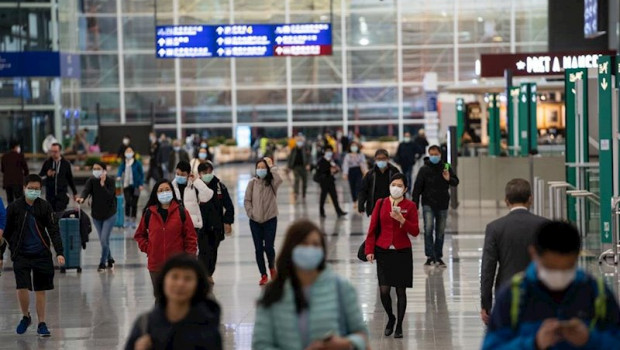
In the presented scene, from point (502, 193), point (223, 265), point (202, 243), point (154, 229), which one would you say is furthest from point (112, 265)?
point (502, 193)

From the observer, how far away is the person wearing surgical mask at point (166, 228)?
38.1 feet

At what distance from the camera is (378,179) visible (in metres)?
16.4

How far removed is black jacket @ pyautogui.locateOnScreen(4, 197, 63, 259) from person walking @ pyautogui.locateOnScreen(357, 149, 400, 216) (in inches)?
192

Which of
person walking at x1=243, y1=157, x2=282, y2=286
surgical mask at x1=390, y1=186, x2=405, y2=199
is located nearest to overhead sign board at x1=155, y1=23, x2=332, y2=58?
person walking at x1=243, y1=157, x2=282, y2=286

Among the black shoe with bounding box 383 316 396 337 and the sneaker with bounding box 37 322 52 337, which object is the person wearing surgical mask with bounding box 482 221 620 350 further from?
the sneaker with bounding box 37 322 52 337

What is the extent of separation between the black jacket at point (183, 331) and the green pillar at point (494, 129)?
27.9 metres

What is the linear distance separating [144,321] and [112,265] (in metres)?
13.0

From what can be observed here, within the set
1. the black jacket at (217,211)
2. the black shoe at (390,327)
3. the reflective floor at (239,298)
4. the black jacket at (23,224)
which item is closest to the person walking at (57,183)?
the reflective floor at (239,298)

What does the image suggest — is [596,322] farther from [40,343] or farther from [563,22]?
[563,22]

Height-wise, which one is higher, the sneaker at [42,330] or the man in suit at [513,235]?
the man in suit at [513,235]

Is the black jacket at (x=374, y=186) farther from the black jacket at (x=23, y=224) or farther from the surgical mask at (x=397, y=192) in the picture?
the black jacket at (x=23, y=224)

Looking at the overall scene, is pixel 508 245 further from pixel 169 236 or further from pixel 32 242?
pixel 32 242

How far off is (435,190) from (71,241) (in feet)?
16.7

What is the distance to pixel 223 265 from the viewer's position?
18.4m
